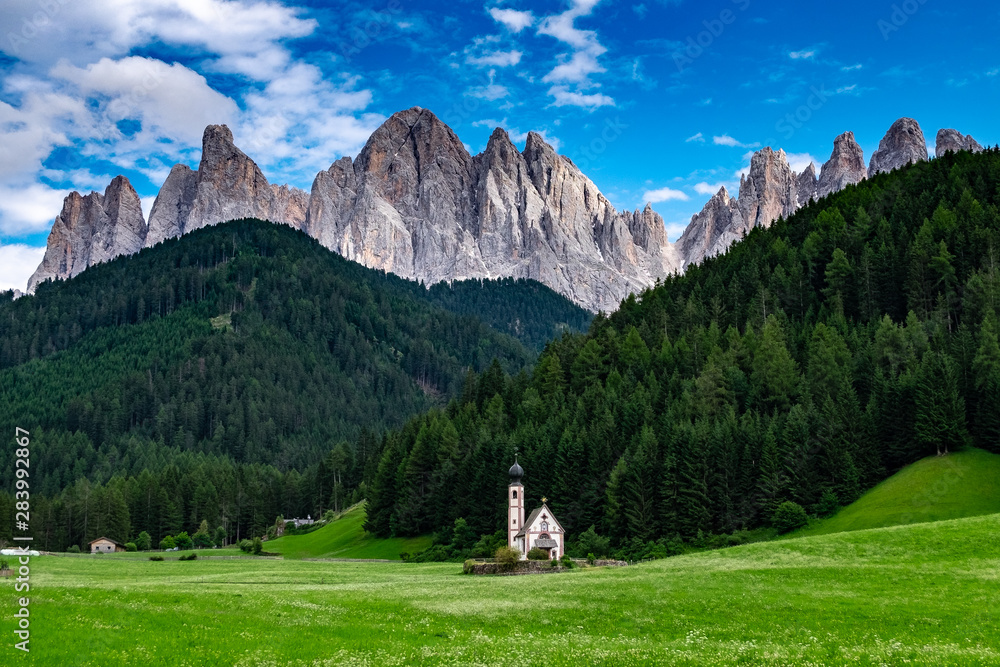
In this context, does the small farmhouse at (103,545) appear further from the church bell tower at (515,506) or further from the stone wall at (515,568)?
the stone wall at (515,568)

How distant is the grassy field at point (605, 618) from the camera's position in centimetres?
2761

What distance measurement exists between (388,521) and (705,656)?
3811 inches

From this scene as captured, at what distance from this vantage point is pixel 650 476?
92062 mm

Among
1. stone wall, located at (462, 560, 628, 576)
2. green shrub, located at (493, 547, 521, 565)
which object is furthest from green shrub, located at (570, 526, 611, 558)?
stone wall, located at (462, 560, 628, 576)

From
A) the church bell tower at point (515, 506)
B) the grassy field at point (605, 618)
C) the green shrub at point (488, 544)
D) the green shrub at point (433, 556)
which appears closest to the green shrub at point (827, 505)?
the church bell tower at point (515, 506)

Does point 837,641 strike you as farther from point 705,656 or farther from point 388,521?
point 388,521

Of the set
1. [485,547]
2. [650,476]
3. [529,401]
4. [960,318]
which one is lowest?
[485,547]

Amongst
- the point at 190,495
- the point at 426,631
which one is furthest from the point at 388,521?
the point at 426,631

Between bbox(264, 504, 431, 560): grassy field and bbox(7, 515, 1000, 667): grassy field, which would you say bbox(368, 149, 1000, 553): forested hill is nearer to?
bbox(264, 504, 431, 560): grassy field

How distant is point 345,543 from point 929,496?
7796 centimetres

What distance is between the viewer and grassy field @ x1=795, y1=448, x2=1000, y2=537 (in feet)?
230

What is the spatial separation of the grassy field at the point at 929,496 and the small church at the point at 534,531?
24989 millimetres

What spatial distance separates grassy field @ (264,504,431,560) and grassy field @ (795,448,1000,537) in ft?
172

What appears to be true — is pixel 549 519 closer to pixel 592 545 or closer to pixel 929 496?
pixel 592 545
